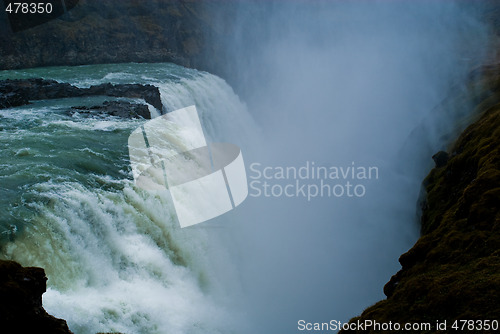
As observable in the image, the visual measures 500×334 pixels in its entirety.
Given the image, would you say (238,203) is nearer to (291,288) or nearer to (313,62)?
(291,288)

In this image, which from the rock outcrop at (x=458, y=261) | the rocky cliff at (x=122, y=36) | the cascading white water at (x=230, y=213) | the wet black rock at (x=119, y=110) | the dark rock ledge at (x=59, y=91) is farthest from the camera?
the rocky cliff at (x=122, y=36)

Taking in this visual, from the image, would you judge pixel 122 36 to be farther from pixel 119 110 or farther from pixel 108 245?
pixel 108 245

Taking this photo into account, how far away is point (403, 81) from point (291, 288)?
128 ft

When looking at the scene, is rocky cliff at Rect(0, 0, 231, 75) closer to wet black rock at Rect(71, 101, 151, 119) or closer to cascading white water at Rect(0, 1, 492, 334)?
cascading white water at Rect(0, 1, 492, 334)

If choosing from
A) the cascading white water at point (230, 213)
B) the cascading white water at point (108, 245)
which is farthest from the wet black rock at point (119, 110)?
the cascading white water at point (108, 245)

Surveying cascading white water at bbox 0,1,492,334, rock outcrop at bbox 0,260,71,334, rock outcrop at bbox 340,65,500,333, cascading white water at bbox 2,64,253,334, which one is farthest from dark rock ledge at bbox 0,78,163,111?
rock outcrop at bbox 0,260,71,334

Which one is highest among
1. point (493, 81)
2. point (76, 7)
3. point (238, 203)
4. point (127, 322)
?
point (76, 7)

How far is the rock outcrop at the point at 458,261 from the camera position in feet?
29.4

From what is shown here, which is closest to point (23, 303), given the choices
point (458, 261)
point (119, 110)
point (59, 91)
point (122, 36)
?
point (458, 261)

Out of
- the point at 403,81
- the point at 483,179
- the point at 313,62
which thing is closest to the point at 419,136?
the point at 483,179

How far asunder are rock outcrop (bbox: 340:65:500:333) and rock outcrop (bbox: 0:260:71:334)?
6599 millimetres

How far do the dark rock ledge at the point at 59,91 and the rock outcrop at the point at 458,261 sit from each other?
18662 millimetres

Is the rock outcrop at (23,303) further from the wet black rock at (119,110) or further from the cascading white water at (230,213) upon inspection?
the wet black rock at (119,110)

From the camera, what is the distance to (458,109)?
1208 inches
